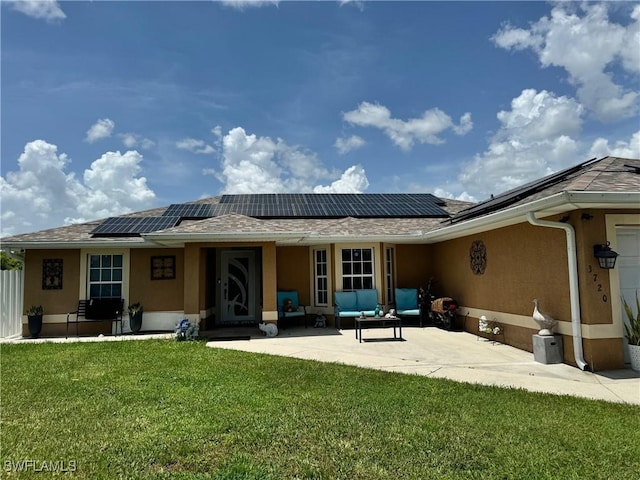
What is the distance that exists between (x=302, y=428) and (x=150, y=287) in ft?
31.5

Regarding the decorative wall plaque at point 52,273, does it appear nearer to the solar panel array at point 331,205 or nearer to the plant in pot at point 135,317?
the plant in pot at point 135,317

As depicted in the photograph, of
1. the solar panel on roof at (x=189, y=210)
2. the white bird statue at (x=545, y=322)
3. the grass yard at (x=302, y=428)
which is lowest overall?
the grass yard at (x=302, y=428)

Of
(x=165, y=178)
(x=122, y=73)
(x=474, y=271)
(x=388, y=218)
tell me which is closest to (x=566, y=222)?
(x=474, y=271)

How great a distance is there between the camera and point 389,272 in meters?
13.3

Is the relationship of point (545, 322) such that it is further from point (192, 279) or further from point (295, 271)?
point (192, 279)

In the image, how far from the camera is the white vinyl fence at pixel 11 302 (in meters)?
11.2

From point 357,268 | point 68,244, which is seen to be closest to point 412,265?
point 357,268

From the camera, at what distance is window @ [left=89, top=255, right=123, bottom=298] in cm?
1207

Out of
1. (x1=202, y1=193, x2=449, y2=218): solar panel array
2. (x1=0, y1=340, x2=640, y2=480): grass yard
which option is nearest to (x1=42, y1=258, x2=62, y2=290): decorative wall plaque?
(x1=202, y1=193, x2=449, y2=218): solar panel array

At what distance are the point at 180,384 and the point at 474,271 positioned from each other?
308 inches

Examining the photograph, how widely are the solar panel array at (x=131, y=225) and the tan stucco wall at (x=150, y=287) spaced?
66cm

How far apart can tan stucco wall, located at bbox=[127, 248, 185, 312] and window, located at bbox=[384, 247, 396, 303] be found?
6.57 meters

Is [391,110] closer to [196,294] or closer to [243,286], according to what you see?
[243,286]

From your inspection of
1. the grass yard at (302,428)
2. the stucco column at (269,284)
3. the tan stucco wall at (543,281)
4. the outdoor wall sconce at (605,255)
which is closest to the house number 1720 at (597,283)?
the tan stucco wall at (543,281)
